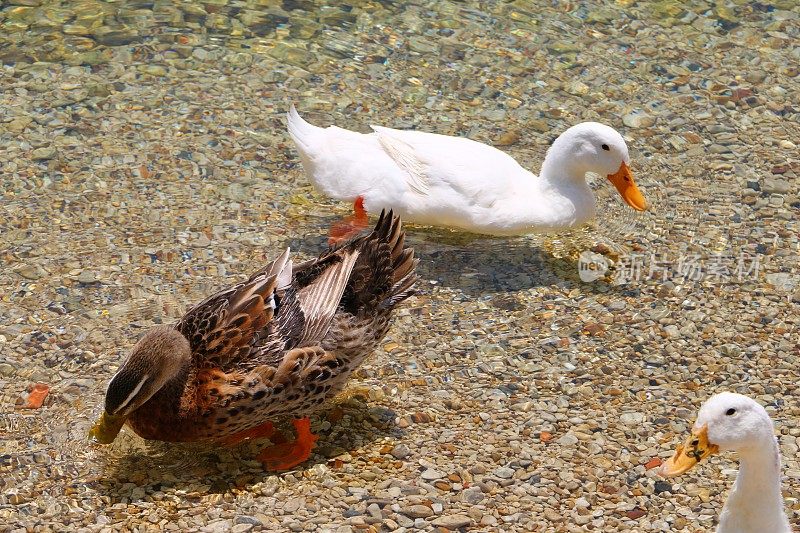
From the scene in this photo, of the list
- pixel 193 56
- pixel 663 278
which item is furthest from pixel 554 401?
pixel 193 56

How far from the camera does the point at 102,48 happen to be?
8.72m

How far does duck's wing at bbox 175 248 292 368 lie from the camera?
498cm

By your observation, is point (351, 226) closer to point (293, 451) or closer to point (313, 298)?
point (313, 298)

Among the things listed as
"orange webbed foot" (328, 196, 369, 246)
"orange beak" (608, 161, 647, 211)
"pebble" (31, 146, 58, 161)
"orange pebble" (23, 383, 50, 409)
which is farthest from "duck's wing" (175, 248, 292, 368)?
"pebble" (31, 146, 58, 161)

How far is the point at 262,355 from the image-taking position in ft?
16.4

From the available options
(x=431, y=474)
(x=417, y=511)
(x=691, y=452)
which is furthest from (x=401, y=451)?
(x=691, y=452)

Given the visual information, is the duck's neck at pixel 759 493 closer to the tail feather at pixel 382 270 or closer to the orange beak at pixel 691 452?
the orange beak at pixel 691 452

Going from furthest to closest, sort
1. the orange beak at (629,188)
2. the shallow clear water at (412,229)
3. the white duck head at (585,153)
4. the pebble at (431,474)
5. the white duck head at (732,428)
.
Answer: the orange beak at (629,188) < the white duck head at (585,153) < the shallow clear water at (412,229) < the pebble at (431,474) < the white duck head at (732,428)

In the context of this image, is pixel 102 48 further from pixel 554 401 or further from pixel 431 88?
pixel 554 401

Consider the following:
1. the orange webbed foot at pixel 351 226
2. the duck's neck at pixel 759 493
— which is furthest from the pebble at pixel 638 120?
the duck's neck at pixel 759 493

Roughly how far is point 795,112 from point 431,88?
2.73m

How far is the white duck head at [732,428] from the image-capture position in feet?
13.7

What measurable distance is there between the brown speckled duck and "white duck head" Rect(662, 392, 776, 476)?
174 centimetres

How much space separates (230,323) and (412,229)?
2.29 meters
